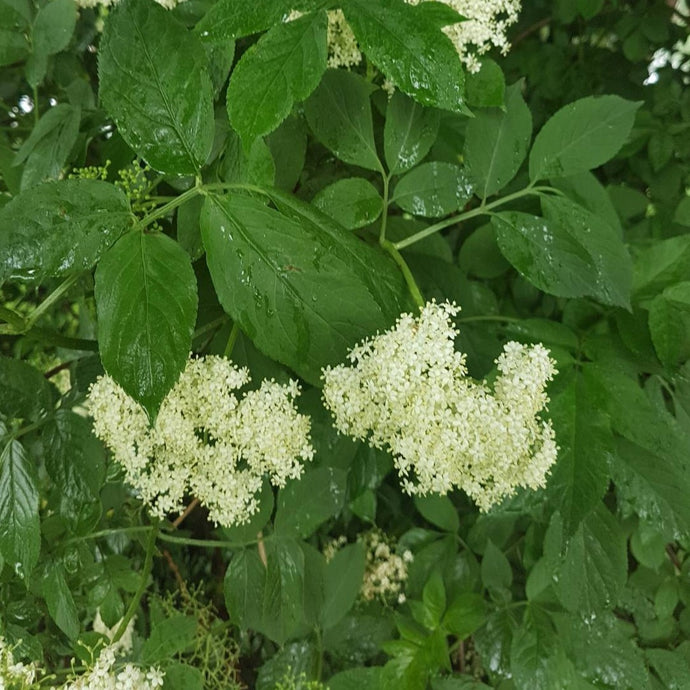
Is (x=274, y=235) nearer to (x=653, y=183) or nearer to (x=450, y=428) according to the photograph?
(x=450, y=428)

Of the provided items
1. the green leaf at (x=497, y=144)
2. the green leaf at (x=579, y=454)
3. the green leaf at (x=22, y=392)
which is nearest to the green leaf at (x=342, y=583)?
the green leaf at (x=579, y=454)

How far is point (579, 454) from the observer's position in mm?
821

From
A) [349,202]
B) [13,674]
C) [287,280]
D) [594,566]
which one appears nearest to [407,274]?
[349,202]

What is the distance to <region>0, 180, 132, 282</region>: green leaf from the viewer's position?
62 cm

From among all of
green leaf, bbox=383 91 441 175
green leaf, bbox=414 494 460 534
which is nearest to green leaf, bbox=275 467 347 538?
green leaf, bbox=414 494 460 534

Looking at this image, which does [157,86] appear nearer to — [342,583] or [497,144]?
[497,144]

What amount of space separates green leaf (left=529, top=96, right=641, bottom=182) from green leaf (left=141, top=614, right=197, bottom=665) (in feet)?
2.76

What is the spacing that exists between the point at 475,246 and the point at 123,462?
2.32ft

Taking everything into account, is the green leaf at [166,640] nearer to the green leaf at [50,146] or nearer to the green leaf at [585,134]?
the green leaf at [50,146]

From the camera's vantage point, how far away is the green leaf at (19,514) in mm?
766

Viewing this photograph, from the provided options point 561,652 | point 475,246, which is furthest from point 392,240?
point 561,652

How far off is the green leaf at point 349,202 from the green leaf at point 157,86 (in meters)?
0.20

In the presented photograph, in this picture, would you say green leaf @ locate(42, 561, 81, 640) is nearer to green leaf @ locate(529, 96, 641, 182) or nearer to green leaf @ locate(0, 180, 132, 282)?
green leaf @ locate(0, 180, 132, 282)

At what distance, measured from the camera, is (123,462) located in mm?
811
